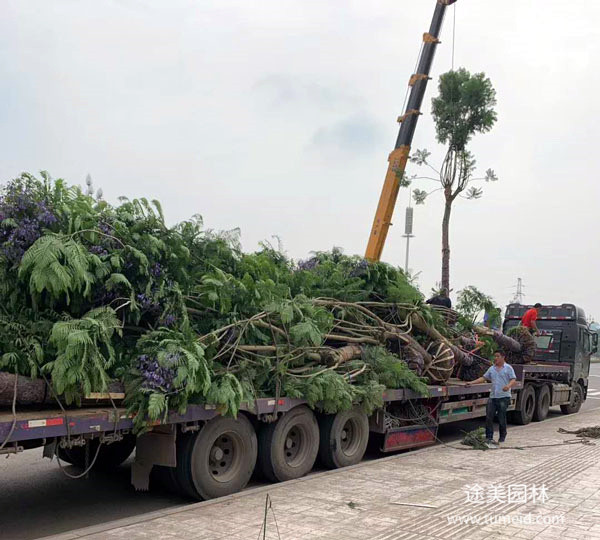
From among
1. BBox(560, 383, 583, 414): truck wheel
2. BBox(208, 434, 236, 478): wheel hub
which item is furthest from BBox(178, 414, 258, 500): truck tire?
BBox(560, 383, 583, 414): truck wheel

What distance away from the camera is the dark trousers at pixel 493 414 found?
11.3 m

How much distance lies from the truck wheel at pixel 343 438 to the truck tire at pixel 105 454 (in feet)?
8.45

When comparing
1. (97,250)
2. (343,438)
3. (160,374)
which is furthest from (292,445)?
A: (97,250)

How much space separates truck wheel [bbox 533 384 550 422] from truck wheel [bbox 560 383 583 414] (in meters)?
2.00

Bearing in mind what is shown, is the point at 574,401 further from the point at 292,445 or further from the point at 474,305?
the point at 292,445

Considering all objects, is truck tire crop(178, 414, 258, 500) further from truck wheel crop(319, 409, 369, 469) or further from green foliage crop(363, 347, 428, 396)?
green foliage crop(363, 347, 428, 396)

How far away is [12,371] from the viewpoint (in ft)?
19.8

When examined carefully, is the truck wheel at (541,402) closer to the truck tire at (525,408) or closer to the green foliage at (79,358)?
the truck tire at (525,408)

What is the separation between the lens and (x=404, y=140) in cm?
1894

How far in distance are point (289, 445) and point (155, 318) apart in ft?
8.38

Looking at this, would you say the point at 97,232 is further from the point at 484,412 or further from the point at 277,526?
the point at 484,412

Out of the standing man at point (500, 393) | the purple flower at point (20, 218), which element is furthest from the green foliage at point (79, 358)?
the standing man at point (500, 393)

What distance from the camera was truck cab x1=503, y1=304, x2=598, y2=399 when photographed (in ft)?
55.0

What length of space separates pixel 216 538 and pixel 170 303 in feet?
8.79
